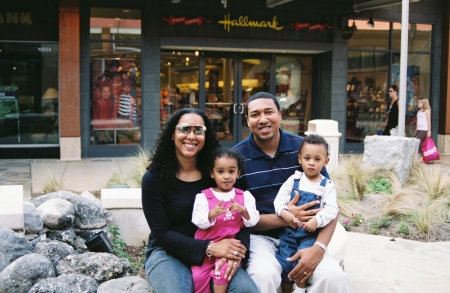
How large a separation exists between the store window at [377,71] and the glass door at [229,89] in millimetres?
2755

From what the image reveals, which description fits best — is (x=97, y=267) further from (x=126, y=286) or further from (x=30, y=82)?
(x=30, y=82)

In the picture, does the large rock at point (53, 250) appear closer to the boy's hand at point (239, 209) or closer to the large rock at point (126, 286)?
the large rock at point (126, 286)

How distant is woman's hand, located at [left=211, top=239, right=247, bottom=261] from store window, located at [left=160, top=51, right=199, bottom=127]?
11587 mm

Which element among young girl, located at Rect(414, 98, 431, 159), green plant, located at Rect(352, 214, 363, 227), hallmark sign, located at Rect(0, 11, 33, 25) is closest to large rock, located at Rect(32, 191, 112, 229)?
green plant, located at Rect(352, 214, 363, 227)

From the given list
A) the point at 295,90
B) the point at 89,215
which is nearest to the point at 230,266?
the point at 89,215

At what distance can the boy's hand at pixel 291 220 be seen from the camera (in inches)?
142

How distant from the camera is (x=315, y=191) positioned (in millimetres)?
3691

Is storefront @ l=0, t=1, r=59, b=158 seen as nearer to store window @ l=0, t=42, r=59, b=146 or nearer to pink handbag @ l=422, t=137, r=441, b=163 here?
store window @ l=0, t=42, r=59, b=146

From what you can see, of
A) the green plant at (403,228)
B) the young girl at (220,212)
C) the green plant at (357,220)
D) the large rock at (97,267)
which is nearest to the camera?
the young girl at (220,212)

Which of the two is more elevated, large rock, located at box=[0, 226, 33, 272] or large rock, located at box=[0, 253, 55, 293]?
large rock, located at box=[0, 226, 33, 272]

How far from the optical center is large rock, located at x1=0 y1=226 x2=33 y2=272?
14.7ft

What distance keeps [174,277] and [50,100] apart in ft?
37.8

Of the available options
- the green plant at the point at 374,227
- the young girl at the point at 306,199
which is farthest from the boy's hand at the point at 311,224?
the green plant at the point at 374,227

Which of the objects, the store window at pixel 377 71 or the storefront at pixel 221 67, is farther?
the store window at pixel 377 71
